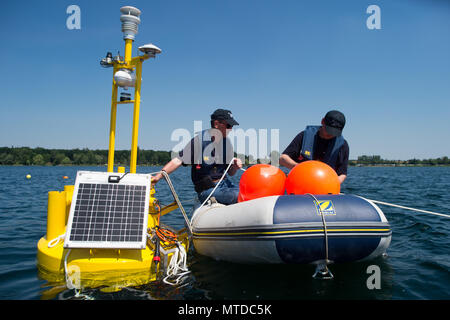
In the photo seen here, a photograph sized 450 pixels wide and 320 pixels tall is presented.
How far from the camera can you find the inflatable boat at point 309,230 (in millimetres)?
3131

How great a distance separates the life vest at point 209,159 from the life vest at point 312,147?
3.84 feet

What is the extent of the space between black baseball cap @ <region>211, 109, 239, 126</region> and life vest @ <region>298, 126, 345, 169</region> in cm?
112

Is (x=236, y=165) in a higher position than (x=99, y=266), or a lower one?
higher

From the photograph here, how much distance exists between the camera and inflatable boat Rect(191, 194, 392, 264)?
10.3ft

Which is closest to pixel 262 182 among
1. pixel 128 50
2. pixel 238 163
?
pixel 238 163

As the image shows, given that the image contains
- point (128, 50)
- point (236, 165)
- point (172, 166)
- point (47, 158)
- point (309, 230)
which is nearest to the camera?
point (309, 230)

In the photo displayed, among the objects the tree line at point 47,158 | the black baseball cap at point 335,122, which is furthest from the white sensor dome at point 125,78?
the tree line at point 47,158

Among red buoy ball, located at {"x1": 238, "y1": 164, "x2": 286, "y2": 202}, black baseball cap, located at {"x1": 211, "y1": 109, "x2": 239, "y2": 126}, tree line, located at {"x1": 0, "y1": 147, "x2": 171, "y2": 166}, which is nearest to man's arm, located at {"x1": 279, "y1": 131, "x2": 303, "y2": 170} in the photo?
red buoy ball, located at {"x1": 238, "y1": 164, "x2": 286, "y2": 202}

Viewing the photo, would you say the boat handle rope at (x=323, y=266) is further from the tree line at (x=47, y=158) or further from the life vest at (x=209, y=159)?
the tree line at (x=47, y=158)

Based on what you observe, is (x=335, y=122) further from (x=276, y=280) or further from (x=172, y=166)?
(x=172, y=166)

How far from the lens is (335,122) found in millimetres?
4316

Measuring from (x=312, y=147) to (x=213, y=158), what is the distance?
61.4 inches

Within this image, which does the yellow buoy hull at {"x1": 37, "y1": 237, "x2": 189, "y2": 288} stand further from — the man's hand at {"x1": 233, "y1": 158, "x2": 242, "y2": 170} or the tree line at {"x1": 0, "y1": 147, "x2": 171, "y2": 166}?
the tree line at {"x1": 0, "y1": 147, "x2": 171, "y2": 166}
